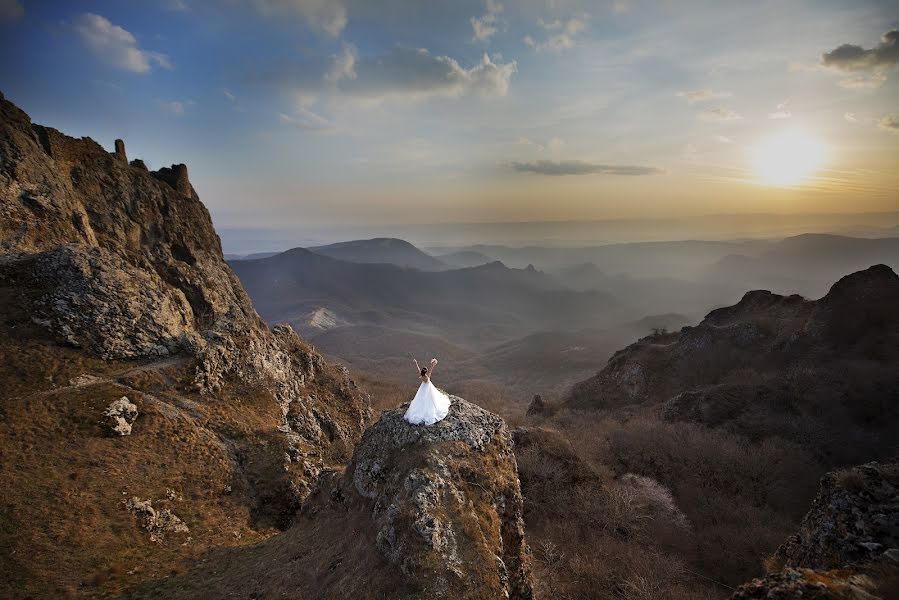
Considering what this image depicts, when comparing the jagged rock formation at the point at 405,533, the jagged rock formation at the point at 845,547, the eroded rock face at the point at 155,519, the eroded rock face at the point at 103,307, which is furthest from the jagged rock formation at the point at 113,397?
the jagged rock formation at the point at 845,547

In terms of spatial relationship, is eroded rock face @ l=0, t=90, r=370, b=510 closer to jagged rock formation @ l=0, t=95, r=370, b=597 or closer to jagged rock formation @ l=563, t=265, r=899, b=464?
jagged rock formation @ l=0, t=95, r=370, b=597

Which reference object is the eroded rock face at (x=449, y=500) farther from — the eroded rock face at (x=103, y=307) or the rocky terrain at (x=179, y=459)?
the eroded rock face at (x=103, y=307)

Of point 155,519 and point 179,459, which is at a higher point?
point 179,459

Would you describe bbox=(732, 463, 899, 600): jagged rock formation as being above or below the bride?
below

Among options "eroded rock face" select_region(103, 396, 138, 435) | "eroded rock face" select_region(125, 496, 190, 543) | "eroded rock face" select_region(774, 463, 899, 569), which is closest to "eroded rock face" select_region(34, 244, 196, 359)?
"eroded rock face" select_region(103, 396, 138, 435)

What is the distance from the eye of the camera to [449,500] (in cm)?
1691

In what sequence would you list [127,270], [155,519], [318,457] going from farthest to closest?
1. [127,270]
2. [318,457]
3. [155,519]

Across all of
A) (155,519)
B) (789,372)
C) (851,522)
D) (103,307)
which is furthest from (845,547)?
(789,372)

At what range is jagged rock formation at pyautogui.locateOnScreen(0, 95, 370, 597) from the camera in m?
20.1

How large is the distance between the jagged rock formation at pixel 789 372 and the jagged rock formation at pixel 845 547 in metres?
34.7

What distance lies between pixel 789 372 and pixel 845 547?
51.2 metres

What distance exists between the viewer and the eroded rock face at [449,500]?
14.9m

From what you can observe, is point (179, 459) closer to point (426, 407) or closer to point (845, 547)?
point (426, 407)

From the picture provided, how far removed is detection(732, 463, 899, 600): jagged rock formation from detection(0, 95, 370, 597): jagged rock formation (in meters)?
26.4
